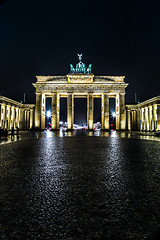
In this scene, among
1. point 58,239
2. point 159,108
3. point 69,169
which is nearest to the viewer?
point 58,239

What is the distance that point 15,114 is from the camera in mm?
47500

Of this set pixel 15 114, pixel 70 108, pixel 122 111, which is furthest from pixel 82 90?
pixel 15 114

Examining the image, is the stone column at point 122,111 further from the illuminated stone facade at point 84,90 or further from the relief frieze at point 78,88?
the relief frieze at point 78,88

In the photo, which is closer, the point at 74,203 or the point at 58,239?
the point at 58,239

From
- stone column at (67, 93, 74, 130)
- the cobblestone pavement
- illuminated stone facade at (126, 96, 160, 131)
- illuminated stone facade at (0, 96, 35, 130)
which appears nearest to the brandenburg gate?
stone column at (67, 93, 74, 130)

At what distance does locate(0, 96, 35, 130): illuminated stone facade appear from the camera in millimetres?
37969

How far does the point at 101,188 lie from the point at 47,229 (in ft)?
4.46

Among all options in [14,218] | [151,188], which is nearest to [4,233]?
[14,218]

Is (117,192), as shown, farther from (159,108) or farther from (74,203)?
(159,108)

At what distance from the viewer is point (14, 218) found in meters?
1.76

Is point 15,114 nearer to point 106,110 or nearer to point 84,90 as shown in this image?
point 84,90

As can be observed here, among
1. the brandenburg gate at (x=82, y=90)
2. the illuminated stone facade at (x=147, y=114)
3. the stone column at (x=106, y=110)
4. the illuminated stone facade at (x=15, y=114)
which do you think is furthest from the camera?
the stone column at (x=106, y=110)

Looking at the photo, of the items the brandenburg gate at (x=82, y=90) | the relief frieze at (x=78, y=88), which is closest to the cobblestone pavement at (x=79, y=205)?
the brandenburg gate at (x=82, y=90)

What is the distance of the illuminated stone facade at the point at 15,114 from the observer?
38.0 meters
